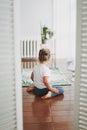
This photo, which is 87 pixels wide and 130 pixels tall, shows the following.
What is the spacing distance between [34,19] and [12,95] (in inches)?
170

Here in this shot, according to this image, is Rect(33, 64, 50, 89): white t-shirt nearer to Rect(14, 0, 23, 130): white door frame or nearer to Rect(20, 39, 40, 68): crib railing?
Rect(14, 0, 23, 130): white door frame

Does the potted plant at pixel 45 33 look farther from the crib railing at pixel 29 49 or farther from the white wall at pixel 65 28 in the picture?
the white wall at pixel 65 28

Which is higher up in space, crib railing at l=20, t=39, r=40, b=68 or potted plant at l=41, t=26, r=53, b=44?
potted plant at l=41, t=26, r=53, b=44

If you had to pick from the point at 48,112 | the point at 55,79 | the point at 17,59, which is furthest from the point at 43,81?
the point at 17,59

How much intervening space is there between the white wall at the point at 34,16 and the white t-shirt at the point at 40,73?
8.60ft

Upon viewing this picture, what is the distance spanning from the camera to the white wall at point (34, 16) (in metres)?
5.69

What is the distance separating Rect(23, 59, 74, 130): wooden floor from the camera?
2311mm

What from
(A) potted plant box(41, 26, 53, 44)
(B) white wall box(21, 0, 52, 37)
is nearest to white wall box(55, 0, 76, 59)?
(B) white wall box(21, 0, 52, 37)

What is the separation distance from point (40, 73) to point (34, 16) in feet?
9.32

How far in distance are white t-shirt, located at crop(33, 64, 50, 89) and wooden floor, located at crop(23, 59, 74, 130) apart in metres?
0.18

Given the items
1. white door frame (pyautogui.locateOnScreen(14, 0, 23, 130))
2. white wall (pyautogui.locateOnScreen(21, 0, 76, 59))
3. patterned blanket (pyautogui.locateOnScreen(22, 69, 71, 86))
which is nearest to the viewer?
white door frame (pyautogui.locateOnScreen(14, 0, 23, 130))

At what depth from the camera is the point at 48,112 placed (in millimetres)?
2658

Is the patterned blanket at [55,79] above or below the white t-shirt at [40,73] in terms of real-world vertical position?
below

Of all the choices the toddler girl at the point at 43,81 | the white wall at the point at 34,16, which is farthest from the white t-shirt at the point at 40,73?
the white wall at the point at 34,16
